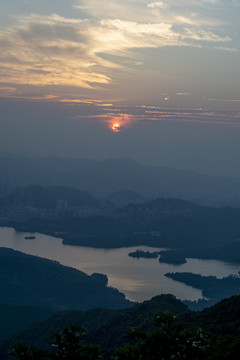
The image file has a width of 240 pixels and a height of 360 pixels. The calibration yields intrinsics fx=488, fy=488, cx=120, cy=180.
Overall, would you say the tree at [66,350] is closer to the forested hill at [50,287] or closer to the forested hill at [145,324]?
the forested hill at [145,324]

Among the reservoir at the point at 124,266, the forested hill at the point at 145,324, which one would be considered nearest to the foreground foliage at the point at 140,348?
the forested hill at the point at 145,324

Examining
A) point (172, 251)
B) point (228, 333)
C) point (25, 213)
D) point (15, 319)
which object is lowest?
point (15, 319)

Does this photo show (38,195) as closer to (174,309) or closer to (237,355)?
(174,309)

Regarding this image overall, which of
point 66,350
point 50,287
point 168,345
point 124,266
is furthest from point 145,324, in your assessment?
point 124,266

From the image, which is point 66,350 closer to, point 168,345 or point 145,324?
point 168,345

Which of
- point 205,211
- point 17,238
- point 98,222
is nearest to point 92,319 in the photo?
point 17,238

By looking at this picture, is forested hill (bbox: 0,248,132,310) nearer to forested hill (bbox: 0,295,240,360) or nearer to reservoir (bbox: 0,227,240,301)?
reservoir (bbox: 0,227,240,301)
